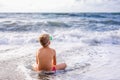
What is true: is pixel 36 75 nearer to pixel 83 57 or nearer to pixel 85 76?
pixel 85 76

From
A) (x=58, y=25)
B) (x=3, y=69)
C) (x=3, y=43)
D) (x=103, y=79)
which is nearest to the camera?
(x=103, y=79)

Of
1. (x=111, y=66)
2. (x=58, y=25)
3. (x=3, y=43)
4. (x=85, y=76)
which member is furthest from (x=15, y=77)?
(x=58, y=25)

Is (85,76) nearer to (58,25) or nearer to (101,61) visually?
(101,61)

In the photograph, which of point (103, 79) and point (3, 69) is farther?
point (3, 69)

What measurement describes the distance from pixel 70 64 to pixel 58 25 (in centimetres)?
1187

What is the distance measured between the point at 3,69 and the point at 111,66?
2545 mm

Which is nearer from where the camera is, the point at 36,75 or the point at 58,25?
the point at 36,75

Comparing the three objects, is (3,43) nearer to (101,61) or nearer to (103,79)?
(101,61)

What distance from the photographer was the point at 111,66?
20.2 feet

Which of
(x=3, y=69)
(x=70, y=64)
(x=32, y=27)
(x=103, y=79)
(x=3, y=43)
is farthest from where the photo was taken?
(x=32, y=27)

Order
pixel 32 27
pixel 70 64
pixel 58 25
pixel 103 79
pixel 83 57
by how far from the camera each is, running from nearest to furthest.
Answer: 1. pixel 103 79
2. pixel 70 64
3. pixel 83 57
4. pixel 32 27
5. pixel 58 25

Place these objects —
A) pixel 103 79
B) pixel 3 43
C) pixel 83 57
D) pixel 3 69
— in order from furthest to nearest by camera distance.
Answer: pixel 3 43
pixel 83 57
pixel 3 69
pixel 103 79

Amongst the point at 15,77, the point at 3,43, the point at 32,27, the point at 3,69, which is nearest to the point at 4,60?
the point at 3,69

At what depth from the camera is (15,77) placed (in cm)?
521
